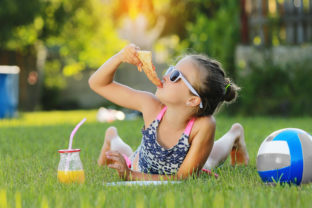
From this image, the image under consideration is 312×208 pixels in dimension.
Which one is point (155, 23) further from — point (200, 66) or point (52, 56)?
point (200, 66)

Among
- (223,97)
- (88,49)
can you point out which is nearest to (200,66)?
(223,97)

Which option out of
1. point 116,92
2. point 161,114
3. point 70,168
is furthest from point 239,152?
point 70,168

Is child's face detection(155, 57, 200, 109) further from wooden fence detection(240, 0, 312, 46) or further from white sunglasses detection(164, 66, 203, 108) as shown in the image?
wooden fence detection(240, 0, 312, 46)

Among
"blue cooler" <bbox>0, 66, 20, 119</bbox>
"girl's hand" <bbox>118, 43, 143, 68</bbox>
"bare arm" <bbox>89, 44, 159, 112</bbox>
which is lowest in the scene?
"blue cooler" <bbox>0, 66, 20, 119</bbox>

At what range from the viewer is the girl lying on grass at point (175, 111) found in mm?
3416

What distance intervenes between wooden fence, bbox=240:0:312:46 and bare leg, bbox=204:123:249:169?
737 centimetres

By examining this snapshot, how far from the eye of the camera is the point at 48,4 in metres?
19.1

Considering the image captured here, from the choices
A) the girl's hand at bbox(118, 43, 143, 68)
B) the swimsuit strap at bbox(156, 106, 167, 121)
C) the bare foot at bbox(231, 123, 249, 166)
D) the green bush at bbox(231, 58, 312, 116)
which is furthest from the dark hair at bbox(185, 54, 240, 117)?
the green bush at bbox(231, 58, 312, 116)

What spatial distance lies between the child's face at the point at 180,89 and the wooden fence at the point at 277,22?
8.32m

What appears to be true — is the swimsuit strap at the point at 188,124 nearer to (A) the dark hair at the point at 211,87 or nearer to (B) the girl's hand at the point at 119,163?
(A) the dark hair at the point at 211,87

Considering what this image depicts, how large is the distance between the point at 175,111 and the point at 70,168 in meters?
0.91

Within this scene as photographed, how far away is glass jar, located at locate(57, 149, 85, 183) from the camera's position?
3.12 metres

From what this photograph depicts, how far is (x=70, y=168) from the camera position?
3.14 meters

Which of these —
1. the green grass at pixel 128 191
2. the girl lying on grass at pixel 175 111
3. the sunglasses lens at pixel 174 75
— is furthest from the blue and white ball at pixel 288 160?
the sunglasses lens at pixel 174 75
